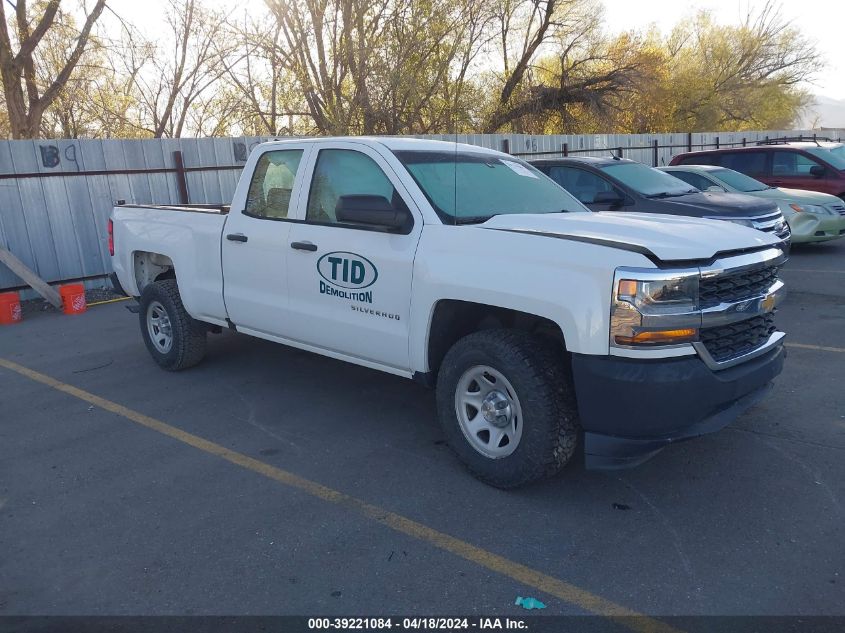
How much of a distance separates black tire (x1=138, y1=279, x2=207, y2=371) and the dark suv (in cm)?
465

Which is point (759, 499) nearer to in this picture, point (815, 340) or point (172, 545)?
point (172, 545)

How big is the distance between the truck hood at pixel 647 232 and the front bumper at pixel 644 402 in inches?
22.0

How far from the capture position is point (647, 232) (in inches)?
150

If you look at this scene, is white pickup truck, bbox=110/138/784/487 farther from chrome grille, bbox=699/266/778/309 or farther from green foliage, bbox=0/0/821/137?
green foliage, bbox=0/0/821/137

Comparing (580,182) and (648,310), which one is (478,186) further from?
(580,182)

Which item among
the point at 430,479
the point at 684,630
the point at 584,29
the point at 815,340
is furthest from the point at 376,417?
the point at 584,29

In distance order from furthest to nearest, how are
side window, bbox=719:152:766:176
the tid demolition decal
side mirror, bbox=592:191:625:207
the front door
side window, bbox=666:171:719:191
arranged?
side window, bbox=719:152:766:176
side window, bbox=666:171:719:191
side mirror, bbox=592:191:625:207
the tid demolition decal
the front door

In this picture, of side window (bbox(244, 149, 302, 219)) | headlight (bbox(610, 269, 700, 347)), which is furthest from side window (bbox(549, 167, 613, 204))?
headlight (bbox(610, 269, 700, 347))

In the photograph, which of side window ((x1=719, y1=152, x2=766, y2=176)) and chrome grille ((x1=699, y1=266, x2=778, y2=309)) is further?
side window ((x1=719, y1=152, x2=766, y2=176))

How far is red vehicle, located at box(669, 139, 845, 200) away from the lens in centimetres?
1273

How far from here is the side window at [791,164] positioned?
12945 millimetres

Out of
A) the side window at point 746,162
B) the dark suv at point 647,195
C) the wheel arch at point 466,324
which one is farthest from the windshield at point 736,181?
the wheel arch at point 466,324

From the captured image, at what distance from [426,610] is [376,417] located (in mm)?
2341

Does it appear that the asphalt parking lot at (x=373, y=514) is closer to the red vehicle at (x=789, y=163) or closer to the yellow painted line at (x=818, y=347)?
the yellow painted line at (x=818, y=347)
